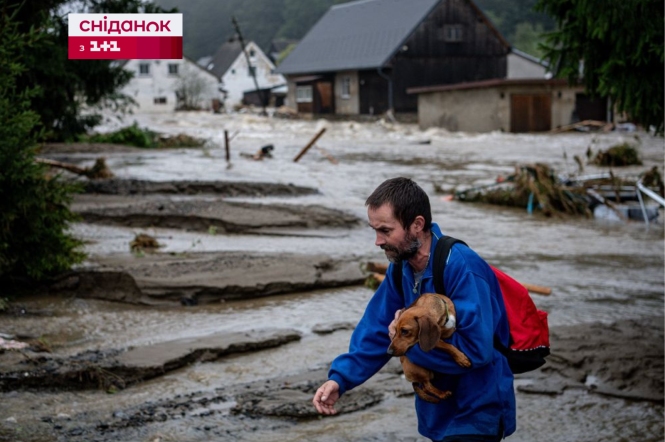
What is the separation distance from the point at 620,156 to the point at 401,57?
1097 inches

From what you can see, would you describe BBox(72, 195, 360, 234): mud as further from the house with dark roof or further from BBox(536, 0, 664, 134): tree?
the house with dark roof

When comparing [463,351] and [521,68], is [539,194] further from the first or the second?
[521,68]

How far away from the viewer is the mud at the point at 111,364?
572cm

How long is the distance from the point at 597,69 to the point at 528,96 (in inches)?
1394

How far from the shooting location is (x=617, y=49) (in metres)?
6.59

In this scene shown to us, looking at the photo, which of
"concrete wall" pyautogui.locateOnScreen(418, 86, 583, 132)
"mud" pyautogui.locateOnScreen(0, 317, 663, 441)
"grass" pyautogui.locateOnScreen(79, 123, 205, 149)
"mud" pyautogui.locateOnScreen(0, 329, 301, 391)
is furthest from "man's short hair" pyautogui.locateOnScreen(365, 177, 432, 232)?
"concrete wall" pyautogui.locateOnScreen(418, 86, 583, 132)

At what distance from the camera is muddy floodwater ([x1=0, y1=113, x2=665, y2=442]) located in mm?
5211

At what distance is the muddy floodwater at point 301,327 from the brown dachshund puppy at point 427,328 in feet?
7.47

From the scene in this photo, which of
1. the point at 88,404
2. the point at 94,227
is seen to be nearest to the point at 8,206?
the point at 88,404

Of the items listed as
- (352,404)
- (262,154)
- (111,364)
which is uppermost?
(262,154)

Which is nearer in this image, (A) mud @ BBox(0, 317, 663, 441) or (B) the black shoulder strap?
(B) the black shoulder strap

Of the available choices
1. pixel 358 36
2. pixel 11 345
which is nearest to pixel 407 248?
pixel 11 345

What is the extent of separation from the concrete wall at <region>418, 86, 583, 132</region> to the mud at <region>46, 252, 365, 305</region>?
108 feet

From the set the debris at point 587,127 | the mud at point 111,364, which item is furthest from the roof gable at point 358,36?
the mud at point 111,364
